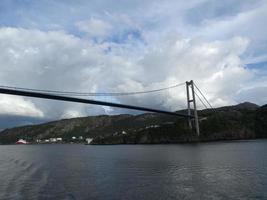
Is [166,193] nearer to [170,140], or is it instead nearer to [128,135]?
[170,140]

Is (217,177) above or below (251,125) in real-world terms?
below

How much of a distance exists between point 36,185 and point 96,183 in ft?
16.0

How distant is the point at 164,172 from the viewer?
31.7m

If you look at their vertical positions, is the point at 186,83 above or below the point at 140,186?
above

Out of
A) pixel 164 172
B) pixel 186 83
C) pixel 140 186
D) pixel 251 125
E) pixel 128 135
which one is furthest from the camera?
pixel 128 135

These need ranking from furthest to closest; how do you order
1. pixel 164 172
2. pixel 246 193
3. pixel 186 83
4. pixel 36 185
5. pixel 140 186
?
pixel 186 83 < pixel 164 172 < pixel 36 185 < pixel 140 186 < pixel 246 193

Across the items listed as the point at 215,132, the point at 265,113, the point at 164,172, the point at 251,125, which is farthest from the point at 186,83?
the point at 164,172

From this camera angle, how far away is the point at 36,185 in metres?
26.2

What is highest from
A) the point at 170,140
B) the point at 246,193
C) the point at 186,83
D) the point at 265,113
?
the point at 186,83

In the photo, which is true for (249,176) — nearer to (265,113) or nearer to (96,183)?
(96,183)

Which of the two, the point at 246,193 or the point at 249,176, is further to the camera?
the point at 249,176

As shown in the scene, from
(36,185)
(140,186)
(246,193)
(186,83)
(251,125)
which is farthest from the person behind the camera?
(251,125)

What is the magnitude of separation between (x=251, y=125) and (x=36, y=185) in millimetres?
111978

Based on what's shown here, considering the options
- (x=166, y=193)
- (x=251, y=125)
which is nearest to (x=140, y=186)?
(x=166, y=193)
